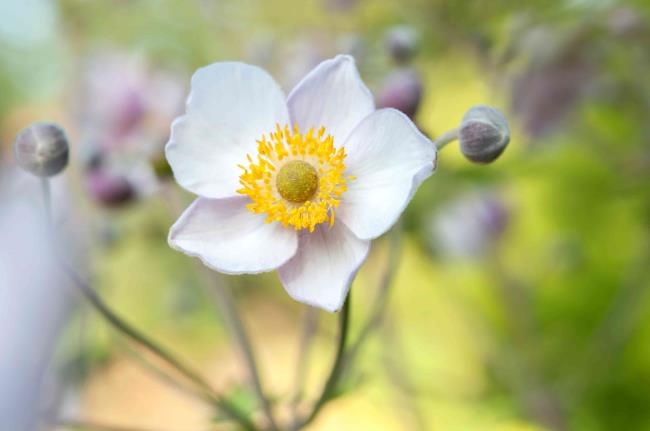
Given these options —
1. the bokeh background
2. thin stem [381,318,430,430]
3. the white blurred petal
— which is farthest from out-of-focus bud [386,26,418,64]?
thin stem [381,318,430,430]

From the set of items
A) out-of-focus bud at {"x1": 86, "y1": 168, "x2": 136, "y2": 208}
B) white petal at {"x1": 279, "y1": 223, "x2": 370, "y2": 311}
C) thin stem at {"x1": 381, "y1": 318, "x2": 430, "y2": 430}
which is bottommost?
thin stem at {"x1": 381, "y1": 318, "x2": 430, "y2": 430}

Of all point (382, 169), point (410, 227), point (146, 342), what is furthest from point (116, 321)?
point (410, 227)

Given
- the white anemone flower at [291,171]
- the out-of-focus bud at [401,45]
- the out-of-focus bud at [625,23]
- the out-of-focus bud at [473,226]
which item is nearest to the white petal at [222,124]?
the white anemone flower at [291,171]

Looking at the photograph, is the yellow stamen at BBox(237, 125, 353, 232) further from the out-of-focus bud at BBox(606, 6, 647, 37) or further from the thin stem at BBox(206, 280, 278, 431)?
the out-of-focus bud at BBox(606, 6, 647, 37)

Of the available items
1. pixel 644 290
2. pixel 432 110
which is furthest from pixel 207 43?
pixel 644 290

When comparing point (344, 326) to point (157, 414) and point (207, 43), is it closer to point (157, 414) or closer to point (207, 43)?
point (207, 43)

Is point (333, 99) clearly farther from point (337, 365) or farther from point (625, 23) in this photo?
point (625, 23)

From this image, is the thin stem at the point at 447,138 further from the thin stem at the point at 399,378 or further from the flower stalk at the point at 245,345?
the thin stem at the point at 399,378
